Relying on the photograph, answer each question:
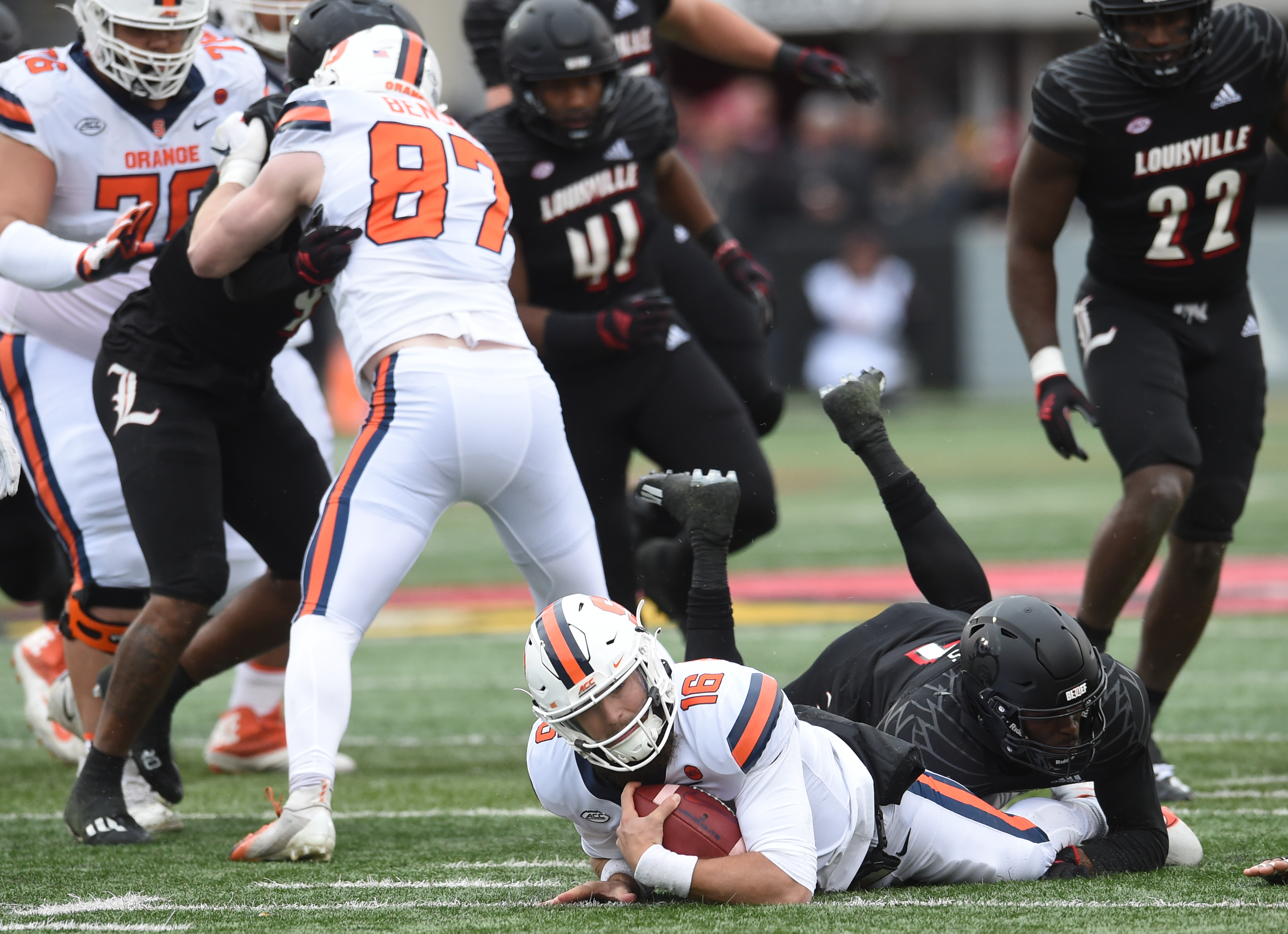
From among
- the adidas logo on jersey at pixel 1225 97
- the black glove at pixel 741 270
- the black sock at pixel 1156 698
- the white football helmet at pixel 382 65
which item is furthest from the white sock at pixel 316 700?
the adidas logo on jersey at pixel 1225 97

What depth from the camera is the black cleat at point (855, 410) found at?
182 inches

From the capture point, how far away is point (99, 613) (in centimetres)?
493

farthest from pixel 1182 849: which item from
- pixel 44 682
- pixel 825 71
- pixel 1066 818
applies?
pixel 44 682

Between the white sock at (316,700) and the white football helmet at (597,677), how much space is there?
63 centimetres

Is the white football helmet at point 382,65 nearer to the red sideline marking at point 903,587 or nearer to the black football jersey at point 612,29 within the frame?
the black football jersey at point 612,29

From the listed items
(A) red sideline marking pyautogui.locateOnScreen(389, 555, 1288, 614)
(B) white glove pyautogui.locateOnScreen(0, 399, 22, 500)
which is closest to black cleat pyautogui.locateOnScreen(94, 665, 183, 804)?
(B) white glove pyautogui.locateOnScreen(0, 399, 22, 500)

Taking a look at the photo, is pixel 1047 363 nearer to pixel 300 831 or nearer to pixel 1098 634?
pixel 1098 634

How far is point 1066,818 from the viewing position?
3.97 meters

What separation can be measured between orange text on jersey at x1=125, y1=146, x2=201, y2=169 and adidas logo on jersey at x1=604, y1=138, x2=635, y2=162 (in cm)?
119

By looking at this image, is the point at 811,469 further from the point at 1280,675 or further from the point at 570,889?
the point at 570,889

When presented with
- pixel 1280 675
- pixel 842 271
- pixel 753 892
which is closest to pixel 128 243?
pixel 753 892

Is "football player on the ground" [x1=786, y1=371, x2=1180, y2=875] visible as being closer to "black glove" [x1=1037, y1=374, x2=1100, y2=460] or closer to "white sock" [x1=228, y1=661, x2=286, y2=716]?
"black glove" [x1=1037, y1=374, x2=1100, y2=460]

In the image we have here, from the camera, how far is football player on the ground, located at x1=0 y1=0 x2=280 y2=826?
4.75 metres

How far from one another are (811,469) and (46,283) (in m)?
10.3
